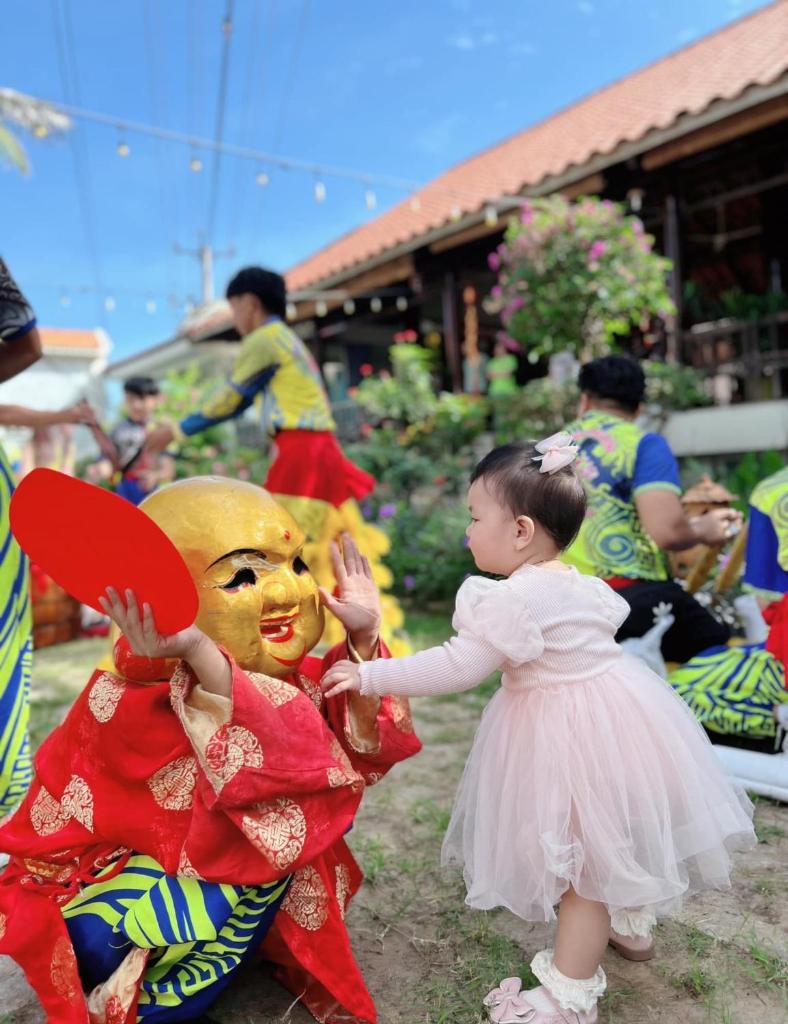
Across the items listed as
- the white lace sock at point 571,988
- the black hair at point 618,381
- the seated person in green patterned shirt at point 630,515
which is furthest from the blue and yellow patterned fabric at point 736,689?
the white lace sock at point 571,988

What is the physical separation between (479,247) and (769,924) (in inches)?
329

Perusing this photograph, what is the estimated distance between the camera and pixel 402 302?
33.8ft

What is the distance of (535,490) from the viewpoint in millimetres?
1562

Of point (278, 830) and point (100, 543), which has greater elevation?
point (100, 543)

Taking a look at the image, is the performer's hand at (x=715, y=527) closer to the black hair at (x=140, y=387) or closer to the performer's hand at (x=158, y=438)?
the performer's hand at (x=158, y=438)

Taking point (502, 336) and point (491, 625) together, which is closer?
point (491, 625)

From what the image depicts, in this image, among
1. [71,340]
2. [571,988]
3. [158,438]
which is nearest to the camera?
[571,988]

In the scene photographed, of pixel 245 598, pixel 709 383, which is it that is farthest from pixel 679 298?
pixel 245 598

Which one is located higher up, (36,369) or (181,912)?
(36,369)

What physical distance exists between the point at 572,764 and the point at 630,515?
1.55 metres

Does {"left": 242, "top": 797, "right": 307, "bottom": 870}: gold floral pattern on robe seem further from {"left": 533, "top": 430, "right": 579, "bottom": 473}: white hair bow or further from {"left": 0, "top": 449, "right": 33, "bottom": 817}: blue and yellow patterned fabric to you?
{"left": 0, "top": 449, "right": 33, "bottom": 817}: blue and yellow patterned fabric

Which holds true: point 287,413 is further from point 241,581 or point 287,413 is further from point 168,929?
point 168,929

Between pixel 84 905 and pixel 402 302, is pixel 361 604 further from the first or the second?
pixel 402 302

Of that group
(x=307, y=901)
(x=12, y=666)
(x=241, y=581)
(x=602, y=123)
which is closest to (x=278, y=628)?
(x=241, y=581)
